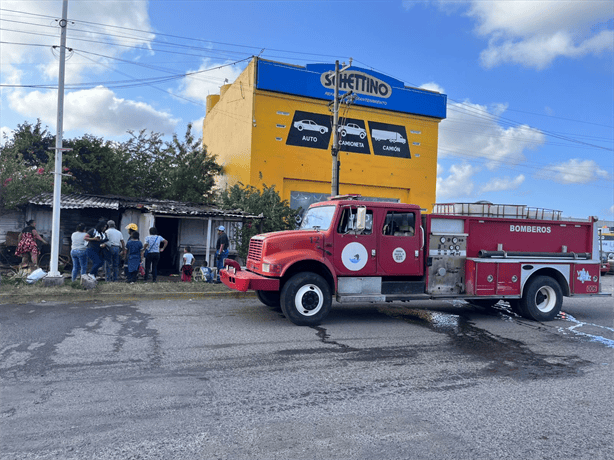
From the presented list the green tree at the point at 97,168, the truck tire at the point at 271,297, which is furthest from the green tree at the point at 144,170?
the truck tire at the point at 271,297

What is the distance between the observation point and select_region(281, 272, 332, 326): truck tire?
8.26 meters

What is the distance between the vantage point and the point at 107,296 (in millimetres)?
10578

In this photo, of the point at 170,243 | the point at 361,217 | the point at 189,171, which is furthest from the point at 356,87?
the point at 361,217

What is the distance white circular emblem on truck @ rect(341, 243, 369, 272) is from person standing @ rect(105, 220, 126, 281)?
22.0ft

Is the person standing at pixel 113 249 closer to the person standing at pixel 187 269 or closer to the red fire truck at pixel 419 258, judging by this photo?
the person standing at pixel 187 269

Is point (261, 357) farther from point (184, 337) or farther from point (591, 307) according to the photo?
point (591, 307)

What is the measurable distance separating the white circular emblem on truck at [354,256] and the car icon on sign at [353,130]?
58.8 ft

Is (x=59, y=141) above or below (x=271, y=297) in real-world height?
above

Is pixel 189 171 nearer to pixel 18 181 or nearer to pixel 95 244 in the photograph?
pixel 18 181

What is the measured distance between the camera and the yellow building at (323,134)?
24.5 m

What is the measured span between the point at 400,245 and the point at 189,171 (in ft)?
59.6

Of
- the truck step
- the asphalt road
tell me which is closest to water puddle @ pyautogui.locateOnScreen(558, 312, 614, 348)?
the asphalt road

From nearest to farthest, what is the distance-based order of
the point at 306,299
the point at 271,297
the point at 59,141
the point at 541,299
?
the point at 306,299 < the point at 271,297 < the point at 541,299 < the point at 59,141

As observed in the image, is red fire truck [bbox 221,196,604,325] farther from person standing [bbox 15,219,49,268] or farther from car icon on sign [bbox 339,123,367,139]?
car icon on sign [bbox 339,123,367,139]
